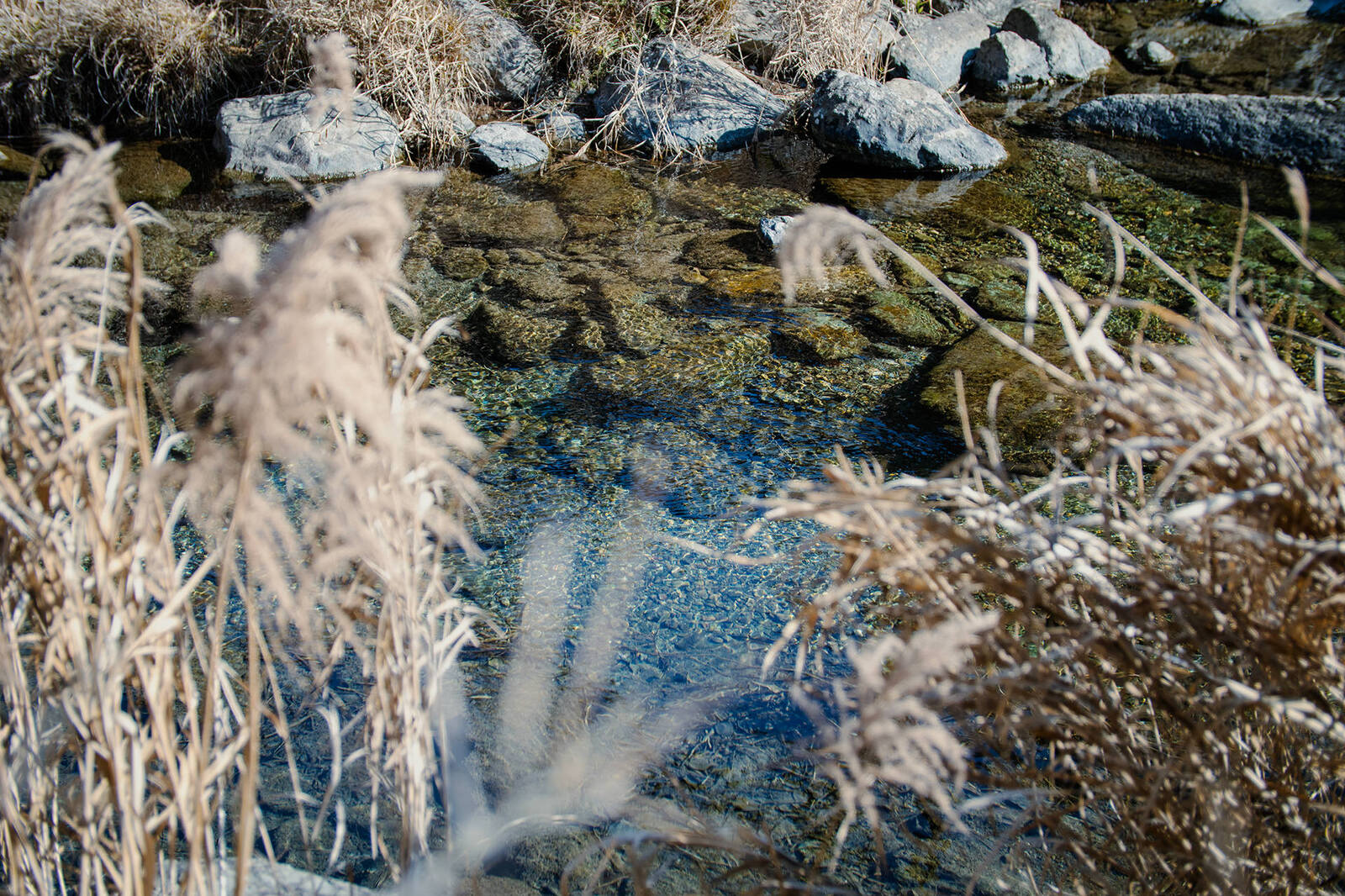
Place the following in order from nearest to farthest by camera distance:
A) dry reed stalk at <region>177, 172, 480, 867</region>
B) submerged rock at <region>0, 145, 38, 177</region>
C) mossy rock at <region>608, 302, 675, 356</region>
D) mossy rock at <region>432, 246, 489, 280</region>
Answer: dry reed stalk at <region>177, 172, 480, 867</region>, mossy rock at <region>608, 302, 675, 356</region>, mossy rock at <region>432, 246, 489, 280</region>, submerged rock at <region>0, 145, 38, 177</region>

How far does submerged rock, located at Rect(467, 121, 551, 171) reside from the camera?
21.0 feet

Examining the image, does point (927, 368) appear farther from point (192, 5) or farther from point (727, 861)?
point (192, 5)

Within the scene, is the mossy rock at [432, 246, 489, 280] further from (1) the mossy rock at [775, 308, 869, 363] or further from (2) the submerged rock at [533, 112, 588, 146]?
(2) the submerged rock at [533, 112, 588, 146]

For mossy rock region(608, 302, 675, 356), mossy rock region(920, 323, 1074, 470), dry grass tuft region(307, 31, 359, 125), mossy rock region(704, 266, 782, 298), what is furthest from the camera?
mossy rock region(704, 266, 782, 298)

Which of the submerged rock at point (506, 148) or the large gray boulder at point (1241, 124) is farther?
the submerged rock at point (506, 148)

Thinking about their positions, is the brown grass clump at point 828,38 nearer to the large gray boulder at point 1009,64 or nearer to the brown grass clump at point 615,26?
the brown grass clump at point 615,26

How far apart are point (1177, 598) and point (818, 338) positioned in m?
3.07

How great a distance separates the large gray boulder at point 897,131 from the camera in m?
6.07

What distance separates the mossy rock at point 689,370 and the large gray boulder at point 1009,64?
522 centimetres

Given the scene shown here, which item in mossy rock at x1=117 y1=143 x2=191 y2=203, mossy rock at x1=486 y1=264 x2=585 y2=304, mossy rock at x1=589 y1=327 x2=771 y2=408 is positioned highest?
mossy rock at x1=117 y1=143 x2=191 y2=203

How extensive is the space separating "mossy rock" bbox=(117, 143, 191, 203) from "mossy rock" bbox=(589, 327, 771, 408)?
3.75 m

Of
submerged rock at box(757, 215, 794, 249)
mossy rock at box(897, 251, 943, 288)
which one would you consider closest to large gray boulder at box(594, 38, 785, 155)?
submerged rock at box(757, 215, 794, 249)

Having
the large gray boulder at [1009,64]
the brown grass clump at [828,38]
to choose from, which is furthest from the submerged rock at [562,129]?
the large gray boulder at [1009,64]

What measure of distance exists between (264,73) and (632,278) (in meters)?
4.27
